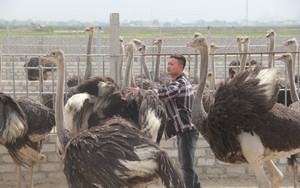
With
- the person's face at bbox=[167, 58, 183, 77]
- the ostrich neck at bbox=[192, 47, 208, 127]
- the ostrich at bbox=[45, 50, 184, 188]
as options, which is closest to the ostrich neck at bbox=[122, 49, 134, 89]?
the person's face at bbox=[167, 58, 183, 77]

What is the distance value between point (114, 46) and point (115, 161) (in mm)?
3118

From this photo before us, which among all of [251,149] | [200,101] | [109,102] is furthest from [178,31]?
[251,149]

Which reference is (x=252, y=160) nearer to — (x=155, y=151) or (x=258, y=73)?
(x=258, y=73)

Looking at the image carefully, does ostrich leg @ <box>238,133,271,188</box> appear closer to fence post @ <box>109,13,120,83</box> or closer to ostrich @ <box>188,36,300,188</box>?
ostrich @ <box>188,36,300,188</box>

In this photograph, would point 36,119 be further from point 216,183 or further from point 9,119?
point 216,183

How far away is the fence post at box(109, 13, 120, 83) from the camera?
23.7 feet

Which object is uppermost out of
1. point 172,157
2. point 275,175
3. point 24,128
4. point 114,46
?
point 114,46

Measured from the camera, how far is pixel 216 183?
750 cm

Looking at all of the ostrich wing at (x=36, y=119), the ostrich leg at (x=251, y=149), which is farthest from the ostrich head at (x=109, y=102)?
the ostrich leg at (x=251, y=149)

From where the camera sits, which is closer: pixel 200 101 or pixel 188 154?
pixel 200 101

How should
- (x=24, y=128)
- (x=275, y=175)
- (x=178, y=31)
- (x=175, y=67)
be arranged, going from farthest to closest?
(x=178, y=31) → (x=24, y=128) → (x=175, y=67) → (x=275, y=175)

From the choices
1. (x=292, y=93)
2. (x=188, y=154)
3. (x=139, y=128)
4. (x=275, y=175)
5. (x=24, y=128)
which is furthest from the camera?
(x=292, y=93)

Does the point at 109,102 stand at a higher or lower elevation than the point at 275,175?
higher

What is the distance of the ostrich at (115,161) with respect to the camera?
4457 mm
